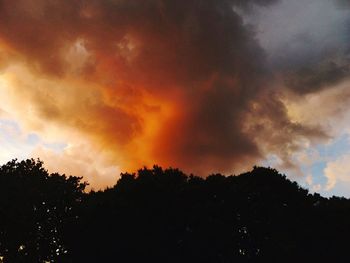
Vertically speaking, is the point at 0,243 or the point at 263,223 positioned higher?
the point at 263,223

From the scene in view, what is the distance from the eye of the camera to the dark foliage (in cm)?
5344

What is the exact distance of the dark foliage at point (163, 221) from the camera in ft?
175

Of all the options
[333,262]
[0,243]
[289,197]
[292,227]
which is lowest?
[0,243]

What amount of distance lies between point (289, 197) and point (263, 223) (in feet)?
20.5

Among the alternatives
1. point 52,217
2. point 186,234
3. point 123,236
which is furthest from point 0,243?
point 186,234

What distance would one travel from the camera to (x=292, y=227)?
5738 centimetres

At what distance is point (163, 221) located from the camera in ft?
177

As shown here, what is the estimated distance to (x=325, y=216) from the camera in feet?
192

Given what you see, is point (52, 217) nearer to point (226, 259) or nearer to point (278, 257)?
point (226, 259)

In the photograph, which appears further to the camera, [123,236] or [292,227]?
[292,227]

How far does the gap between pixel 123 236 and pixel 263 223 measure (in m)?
19.3

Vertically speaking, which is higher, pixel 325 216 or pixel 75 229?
pixel 325 216

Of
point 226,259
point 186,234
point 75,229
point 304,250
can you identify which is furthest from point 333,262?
point 75,229

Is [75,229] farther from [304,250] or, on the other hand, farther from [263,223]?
[304,250]
